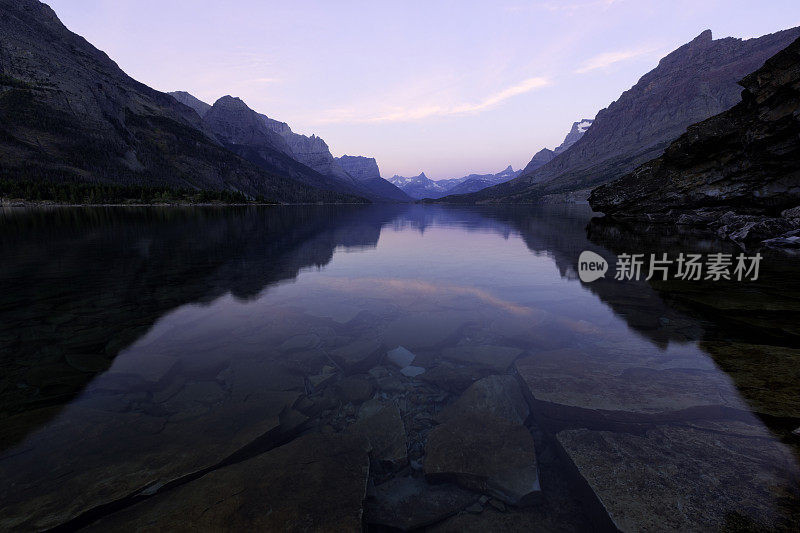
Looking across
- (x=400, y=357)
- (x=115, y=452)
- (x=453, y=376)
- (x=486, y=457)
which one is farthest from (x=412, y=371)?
(x=115, y=452)

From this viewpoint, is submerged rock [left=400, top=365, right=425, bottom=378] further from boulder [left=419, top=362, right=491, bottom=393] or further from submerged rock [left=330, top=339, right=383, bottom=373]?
submerged rock [left=330, top=339, right=383, bottom=373]

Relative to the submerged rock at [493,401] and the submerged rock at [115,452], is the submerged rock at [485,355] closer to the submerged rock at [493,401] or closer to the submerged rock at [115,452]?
the submerged rock at [493,401]

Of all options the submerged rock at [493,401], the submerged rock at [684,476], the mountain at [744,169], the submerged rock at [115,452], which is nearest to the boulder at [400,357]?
the submerged rock at [493,401]

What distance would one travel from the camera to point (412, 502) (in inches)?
222

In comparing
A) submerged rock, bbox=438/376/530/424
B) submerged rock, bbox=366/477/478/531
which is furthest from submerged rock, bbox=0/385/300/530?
submerged rock, bbox=438/376/530/424

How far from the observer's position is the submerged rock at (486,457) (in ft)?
18.9

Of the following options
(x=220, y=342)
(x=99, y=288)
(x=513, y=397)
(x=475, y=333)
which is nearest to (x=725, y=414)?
(x=513, y=397)

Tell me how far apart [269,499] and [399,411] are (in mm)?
3551

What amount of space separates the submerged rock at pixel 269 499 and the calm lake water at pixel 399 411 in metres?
0.03

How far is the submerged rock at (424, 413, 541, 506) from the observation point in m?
5.77

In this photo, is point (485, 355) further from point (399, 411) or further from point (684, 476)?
point (684, 476)

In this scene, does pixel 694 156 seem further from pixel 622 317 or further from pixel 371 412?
pixel 371 412

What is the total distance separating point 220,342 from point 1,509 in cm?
680

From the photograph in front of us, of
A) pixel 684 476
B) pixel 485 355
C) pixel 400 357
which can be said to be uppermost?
pixel 684 476
